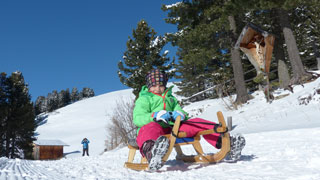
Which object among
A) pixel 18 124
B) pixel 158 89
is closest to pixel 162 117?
pixel 158 89

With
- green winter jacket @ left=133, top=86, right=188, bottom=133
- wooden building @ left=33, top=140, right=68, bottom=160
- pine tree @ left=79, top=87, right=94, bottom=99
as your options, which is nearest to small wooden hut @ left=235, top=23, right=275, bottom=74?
green winter jacket @ left=133, top=86, right=188, bottom=133

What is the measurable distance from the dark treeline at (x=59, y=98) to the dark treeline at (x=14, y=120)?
56326mm

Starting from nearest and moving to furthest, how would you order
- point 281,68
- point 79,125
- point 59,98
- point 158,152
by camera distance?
point 158,152, point 281,68, point 79,125, point 59,98

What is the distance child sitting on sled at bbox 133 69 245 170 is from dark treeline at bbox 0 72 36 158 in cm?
2445

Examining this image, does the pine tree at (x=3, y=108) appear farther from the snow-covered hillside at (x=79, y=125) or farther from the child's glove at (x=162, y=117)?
the child's glove at (x=162, y=117)

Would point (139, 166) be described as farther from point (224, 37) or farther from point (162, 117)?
point (224, 37)

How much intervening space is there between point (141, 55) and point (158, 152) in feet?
58.8

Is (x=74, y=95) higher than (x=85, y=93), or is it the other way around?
(x=85, y=93)

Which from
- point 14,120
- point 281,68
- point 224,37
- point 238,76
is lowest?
point 14,120

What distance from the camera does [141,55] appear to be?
1988cm

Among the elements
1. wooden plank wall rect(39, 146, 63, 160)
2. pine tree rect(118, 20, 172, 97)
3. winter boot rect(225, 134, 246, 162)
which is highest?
pine tree rect(118, 20, 172, 97)

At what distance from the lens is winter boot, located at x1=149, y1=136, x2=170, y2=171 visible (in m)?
2.33

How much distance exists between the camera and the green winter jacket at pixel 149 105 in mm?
2963

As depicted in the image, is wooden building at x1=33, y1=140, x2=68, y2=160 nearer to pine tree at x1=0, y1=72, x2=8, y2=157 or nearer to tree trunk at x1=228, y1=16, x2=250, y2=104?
pine tree at x1=0, y1=72, x2=8, y2=157
